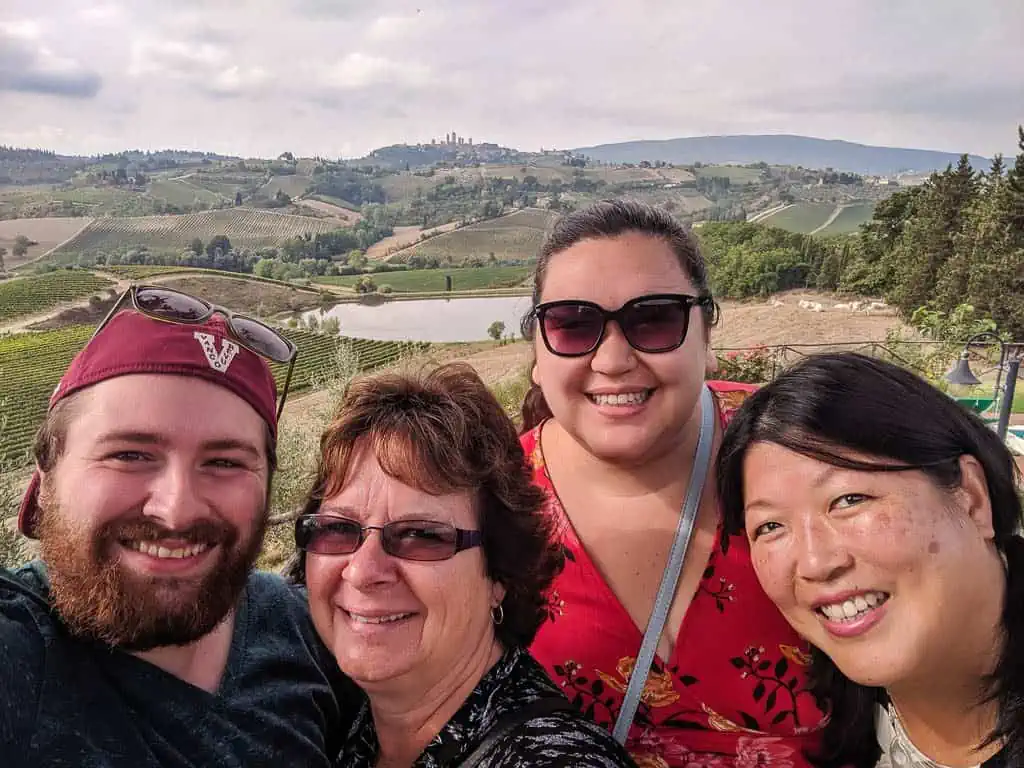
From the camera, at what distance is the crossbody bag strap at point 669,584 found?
6.75 feet

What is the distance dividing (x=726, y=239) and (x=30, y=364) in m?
60.4

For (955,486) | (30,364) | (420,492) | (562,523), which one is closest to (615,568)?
(562,523)

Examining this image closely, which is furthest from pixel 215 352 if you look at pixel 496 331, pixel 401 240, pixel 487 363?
pixel 401 240

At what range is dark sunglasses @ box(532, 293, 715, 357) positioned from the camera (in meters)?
2.13

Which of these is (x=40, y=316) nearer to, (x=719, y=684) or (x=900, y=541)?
(x=719, y=684)

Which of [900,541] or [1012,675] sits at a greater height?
[900,541]

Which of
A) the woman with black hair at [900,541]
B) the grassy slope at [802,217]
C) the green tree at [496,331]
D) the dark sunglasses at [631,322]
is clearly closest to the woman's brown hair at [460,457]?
the dark sunglasses at [631,322]

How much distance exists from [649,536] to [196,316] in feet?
4.90

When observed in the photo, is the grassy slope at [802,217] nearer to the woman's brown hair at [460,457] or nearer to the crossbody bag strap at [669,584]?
the crossbody bag strap at [669,584]

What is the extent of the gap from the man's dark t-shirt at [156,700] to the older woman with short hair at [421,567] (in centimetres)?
18

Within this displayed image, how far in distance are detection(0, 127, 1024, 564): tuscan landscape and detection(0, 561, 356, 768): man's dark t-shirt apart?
1.67ft

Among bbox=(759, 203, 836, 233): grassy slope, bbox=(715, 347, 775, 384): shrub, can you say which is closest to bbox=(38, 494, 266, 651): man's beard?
bbox=(715, 347, 775, 384): shrub

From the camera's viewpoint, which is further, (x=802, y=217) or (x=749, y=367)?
(x=802, y=217)

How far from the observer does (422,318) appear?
278 feet
